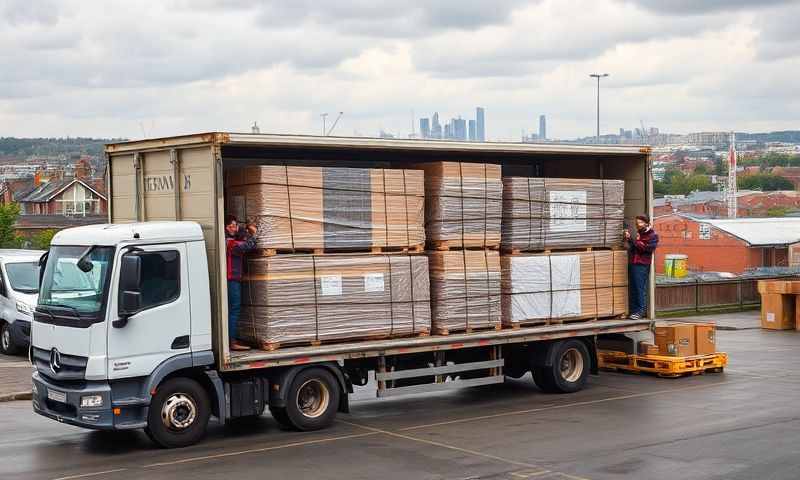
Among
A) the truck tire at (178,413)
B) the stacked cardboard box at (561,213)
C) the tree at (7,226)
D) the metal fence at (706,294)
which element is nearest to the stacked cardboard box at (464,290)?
the stacked cardboard box at (561,213)

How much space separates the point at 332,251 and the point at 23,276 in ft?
33.2

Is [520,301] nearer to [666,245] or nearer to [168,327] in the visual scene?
[168,327]

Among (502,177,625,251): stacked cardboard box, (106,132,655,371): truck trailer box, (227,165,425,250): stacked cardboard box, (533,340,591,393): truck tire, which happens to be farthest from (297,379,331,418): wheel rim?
(533,340,591,393): truck tire

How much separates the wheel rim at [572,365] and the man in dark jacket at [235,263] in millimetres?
5809

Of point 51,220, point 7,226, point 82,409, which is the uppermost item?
point 51,220

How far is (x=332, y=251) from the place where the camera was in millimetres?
13844

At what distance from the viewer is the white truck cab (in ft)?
39.0

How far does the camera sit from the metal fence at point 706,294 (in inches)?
1246

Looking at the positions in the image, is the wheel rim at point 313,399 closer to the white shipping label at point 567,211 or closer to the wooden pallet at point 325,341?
the wooden pallet at point 325,341

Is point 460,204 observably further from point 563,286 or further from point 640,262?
point 640,262

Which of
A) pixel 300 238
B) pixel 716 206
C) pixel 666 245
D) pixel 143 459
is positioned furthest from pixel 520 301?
pixel 716 206

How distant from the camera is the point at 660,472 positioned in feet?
36.4

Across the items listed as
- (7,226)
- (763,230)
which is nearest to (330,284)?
(7,226)

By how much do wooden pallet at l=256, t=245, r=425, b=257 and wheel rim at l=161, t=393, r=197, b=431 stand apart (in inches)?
80.1
